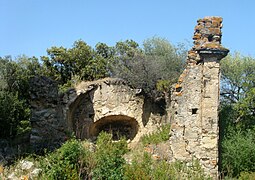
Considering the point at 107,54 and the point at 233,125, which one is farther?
the point at 107,54

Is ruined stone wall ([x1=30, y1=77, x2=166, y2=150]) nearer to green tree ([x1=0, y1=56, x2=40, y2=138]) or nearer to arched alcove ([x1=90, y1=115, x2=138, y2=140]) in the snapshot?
arched alcove ([x1=90, y1=115, x2=138, y2=140])

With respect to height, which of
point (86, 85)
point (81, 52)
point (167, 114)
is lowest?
point (167, 114)

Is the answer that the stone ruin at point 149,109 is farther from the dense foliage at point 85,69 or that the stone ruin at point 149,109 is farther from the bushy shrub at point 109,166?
the bushy shrub at point 109,166

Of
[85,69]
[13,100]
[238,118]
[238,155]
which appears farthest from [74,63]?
[238,155]

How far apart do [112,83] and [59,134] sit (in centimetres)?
422

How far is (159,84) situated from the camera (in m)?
18.8

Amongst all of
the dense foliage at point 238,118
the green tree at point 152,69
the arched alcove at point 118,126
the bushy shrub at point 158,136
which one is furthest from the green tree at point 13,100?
the dense foliage at point 238,118

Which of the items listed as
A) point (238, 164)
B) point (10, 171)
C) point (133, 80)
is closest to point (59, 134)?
point (10, 171)

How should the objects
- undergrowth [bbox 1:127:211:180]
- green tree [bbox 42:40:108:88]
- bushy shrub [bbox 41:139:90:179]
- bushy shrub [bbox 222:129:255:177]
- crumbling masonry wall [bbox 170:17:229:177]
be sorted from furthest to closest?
green tree [bbox 42:40:108:88], bushy shrub [bbox 222:129:255:177], crumbling masonry wall [bbox 170:17:229:177], bushy shrub [bbox 41:139:90:179], undergrowth [bbox 1:127:211:180]

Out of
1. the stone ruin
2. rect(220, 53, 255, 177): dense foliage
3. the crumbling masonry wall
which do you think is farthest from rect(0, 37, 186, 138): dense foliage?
the crumbling masonry wall

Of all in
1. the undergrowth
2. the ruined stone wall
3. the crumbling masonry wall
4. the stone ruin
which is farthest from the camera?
the ruined stone wall

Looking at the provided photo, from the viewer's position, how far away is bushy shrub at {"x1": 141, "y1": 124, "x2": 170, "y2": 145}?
16156 millimetres

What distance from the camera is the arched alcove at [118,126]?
19.1 meters

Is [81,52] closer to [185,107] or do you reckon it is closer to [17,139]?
[17,139]
